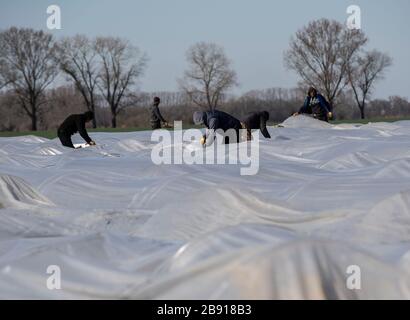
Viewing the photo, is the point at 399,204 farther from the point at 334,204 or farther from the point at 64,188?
the point at 64,188

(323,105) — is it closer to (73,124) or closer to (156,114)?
(156,114)

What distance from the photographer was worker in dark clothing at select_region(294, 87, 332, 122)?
17750 mm

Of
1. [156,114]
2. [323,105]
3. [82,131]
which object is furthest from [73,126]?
[323,105]

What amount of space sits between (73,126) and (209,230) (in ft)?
32.6

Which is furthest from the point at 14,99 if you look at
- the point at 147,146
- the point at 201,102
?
the point at 147,146

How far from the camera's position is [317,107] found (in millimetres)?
17969

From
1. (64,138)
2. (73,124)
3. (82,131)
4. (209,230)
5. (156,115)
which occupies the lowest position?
(209,230)

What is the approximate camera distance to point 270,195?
6477mm

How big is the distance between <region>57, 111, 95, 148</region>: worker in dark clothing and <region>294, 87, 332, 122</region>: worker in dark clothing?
6098 mm

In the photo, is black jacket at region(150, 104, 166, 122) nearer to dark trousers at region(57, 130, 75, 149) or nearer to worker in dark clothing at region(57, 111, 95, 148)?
worker in dark clothing at region(57, 111, 95, 148)

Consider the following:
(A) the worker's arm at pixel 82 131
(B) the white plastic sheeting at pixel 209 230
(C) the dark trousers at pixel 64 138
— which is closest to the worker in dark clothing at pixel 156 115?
(C) the dark trousers at pixel 64 138

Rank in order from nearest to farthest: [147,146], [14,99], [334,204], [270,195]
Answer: [334,204]
[270,195]
[147,146]
[14,99]

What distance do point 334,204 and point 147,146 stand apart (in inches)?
403
